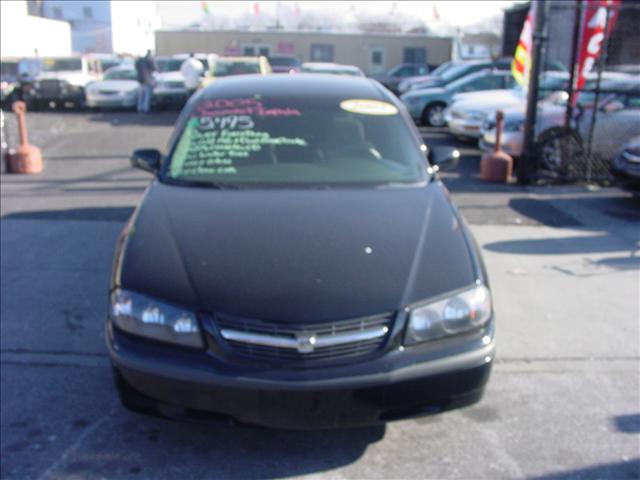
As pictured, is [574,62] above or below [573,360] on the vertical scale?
above

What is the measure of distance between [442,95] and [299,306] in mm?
14867

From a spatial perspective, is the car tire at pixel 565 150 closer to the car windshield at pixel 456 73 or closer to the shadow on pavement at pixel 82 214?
the shadow on pavement at pixel 82 214

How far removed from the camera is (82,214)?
809 cm

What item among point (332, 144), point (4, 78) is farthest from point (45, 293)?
point (4, 78)

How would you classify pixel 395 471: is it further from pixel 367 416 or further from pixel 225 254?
pixel 225 254

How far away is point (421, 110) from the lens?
56.3 feet

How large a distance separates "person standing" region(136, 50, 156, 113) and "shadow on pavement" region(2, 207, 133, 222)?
11.4m

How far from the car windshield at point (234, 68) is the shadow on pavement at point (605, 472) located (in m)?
16.2

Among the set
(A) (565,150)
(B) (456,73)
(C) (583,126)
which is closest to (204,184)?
(A) (565,150)

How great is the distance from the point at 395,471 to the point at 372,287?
0.87 metres

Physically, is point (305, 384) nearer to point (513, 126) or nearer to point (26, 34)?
point (513, 126)

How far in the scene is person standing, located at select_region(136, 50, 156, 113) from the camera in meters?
18.8

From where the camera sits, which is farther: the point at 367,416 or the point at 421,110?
the point at 421,110

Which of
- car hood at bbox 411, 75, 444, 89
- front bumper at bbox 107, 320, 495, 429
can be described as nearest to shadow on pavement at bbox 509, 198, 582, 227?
front bumper at bbox 107, 320, 495, 429
